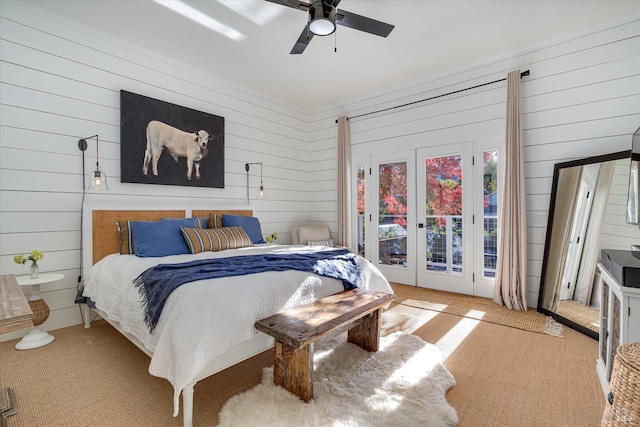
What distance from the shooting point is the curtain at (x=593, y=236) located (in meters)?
2.64

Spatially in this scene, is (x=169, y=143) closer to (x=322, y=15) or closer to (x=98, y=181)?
(x=98, y=181)

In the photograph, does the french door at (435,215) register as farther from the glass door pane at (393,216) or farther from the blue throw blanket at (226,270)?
the blue throw blanket at (226,270)

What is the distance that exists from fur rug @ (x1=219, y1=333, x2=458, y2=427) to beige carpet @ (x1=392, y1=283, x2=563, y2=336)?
1.17 meters

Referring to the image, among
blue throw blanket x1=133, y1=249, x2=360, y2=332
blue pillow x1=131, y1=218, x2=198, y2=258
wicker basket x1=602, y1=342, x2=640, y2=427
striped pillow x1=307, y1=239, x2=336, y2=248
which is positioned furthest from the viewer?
striped pillow x1=307, y1=239, x2=336, y2=248

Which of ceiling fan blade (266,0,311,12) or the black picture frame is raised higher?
ceiling fan blade (266,0,311,12)

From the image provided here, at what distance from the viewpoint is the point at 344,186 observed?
4941 mm

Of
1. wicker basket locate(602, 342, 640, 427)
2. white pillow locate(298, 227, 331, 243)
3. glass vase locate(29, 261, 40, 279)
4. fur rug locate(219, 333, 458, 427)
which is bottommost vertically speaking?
fur rug locate(219, 333, 458, 427)

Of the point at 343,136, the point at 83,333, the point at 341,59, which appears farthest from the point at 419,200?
the point at 83,333

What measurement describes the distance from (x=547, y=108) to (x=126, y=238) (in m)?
4.54

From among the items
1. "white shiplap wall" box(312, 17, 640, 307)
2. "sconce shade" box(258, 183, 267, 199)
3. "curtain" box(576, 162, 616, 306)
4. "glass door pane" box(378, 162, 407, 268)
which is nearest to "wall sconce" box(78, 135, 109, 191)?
"sconce shade" box(258, 183, 267, 199)

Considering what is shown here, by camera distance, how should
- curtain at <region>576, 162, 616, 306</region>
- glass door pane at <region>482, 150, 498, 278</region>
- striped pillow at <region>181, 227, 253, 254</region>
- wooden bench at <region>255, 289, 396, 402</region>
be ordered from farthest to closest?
1. glass door pane at <region>482, 150, 498, 278</region>
2. striped pillow at <region>181, 227, 253, 254</region>
3. curtain at <region>576, 162, 616, 306</region>
4. wooden bench at <region>255, 289, 396, 402</region>

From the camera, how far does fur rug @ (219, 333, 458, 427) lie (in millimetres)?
1585

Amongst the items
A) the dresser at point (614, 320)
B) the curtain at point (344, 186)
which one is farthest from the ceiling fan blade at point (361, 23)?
the curtain at point (344, 186)

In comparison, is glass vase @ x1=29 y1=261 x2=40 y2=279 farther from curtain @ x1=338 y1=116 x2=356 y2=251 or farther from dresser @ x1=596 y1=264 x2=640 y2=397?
dresser @ x1=596 y1=264 x2=640 y2=397
